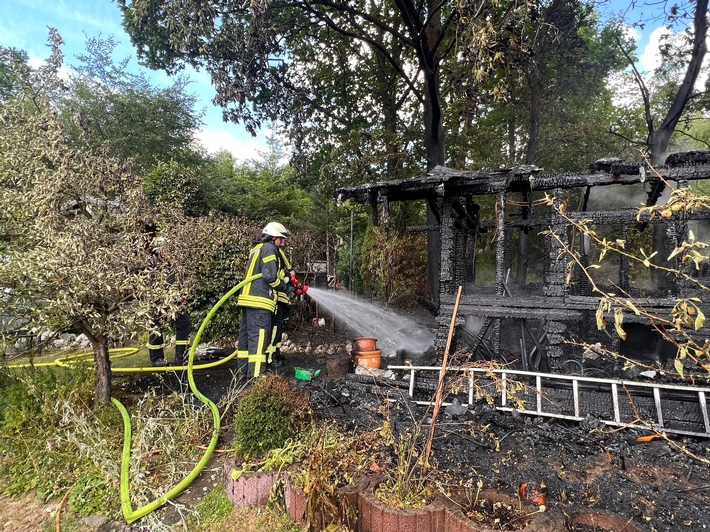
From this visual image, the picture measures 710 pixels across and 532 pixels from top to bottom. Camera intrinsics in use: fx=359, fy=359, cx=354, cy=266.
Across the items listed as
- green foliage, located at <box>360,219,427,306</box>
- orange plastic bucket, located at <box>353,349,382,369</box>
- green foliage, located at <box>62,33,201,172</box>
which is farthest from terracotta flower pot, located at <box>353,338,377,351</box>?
green foliage, located at <box>62,33,201,172</box>

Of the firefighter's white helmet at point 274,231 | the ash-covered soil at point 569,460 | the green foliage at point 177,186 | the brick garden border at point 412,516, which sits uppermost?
the green foliage at point 177,186

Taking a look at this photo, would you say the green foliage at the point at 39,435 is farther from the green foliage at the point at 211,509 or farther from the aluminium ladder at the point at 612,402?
the aluminium ladder at the point at 612,402

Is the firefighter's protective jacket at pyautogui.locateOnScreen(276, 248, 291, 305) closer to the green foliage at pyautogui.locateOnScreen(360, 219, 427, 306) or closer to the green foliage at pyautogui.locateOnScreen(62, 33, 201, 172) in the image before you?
the green foliage at pyautogui.locateOnScreen(360, 219, 427, 306)

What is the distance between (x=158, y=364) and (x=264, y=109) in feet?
29.0

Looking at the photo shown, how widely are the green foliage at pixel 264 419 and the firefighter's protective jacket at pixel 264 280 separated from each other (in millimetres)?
2073

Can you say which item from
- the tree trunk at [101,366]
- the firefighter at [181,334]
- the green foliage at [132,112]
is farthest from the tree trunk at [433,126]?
the green foliage at [132,112]

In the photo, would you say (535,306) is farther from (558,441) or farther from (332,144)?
(332,144)

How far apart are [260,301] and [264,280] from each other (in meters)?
0.33

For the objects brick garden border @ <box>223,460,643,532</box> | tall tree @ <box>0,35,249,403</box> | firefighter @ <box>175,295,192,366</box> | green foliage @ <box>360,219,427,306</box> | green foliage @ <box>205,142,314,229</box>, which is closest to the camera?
brick garden border @ <box>223,460,643,532</box>

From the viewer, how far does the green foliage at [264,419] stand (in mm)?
3170

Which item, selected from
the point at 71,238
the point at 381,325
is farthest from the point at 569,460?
the point at 381,325

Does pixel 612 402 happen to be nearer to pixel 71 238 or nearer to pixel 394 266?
pixel 71 238

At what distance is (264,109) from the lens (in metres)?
11.9

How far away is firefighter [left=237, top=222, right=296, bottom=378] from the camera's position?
17.2 ft
